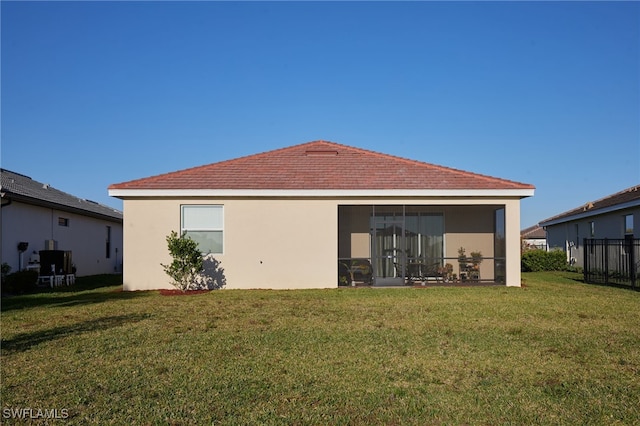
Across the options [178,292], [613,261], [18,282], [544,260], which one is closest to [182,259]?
[178,292]

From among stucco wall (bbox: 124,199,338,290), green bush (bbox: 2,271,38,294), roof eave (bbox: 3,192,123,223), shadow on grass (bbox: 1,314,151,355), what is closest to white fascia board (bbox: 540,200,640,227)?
stucco wall (bbox: 124,199,338,290)

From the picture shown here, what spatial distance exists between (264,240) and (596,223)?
680 inches

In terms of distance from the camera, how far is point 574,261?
2945 centimetres

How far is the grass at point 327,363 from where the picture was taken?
528 cm

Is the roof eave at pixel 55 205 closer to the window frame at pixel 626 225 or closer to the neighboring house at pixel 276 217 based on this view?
the neighboring house at pixel 276 217

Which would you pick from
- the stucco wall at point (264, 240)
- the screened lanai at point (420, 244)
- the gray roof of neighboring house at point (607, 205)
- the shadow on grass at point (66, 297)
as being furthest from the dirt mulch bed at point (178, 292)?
→ the gray roof of neighboring house at point (607, 205)

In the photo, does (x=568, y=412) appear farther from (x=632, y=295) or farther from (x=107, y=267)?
(x=107, y=267)

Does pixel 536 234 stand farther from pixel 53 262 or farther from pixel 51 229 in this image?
pixel 53 262

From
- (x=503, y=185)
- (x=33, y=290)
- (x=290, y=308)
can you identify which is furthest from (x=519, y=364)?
(x=33, y=290)

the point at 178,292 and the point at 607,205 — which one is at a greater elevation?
the point at 607,205

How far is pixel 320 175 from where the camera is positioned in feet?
60.7

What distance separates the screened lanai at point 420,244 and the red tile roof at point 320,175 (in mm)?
1029

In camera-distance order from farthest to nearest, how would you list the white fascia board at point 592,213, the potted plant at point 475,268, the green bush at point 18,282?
the white fascia board at point 592,213
the potted plant at point 475,268
the green bush at point 18,282

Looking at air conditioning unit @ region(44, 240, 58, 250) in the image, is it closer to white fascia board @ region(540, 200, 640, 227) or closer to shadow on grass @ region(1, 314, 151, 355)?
shadow on grass @ region(1, 314, 151, 355)
